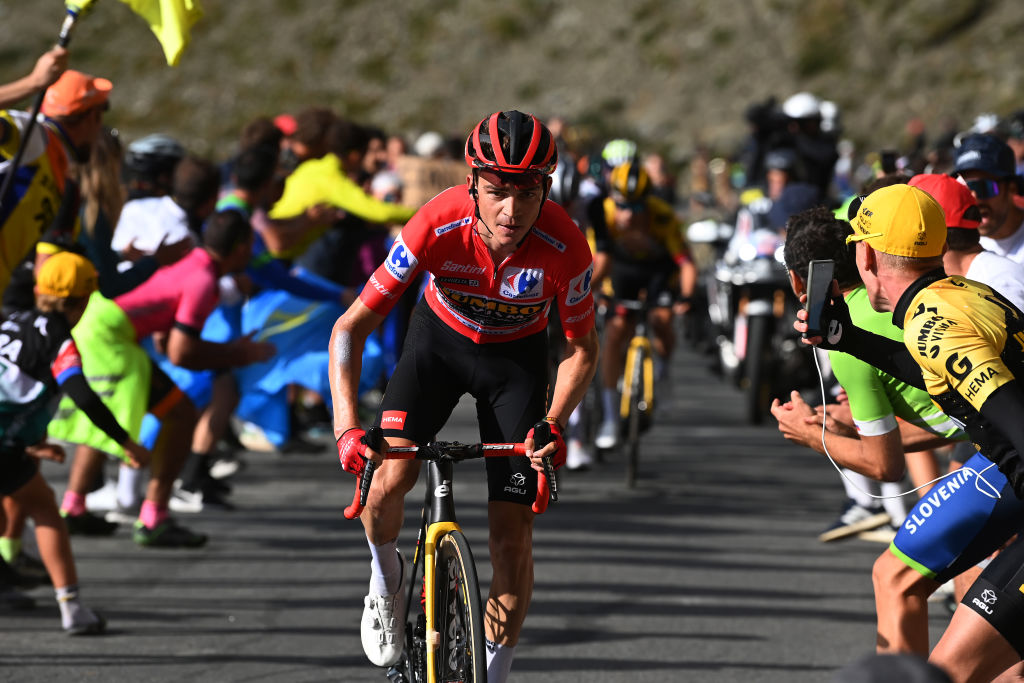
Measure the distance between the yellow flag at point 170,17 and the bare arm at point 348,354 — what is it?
A: 8.56 ft

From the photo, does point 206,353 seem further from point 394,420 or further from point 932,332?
point 932,332

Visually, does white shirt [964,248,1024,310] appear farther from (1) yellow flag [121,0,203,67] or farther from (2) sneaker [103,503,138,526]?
(2) sneaker [103,503,138,526]

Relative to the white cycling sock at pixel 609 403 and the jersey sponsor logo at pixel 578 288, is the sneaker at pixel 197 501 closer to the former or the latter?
the white cycling sock at pixel 609 403

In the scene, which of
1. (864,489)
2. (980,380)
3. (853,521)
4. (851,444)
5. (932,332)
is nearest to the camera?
(980,380)

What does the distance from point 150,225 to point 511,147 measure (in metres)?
Answer: 5.36

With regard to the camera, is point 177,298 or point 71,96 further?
point 177,298

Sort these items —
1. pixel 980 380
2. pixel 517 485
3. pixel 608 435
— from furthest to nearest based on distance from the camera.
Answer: pixel 608 435 < pixel 517 485 < pixel 980 380

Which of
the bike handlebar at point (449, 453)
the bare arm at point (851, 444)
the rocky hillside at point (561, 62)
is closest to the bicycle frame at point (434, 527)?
the bike handlebar at point (449, 453)

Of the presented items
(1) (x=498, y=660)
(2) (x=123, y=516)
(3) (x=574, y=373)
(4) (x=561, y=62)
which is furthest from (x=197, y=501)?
(4) (x=561, y=62)

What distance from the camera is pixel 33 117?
6852 mm

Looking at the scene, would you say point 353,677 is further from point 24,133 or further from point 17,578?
point 24,133

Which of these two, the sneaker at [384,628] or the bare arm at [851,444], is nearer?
the bare arm at [851,444]

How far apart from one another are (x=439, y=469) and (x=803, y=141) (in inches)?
386

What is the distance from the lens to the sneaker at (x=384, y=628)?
5.39 meters
